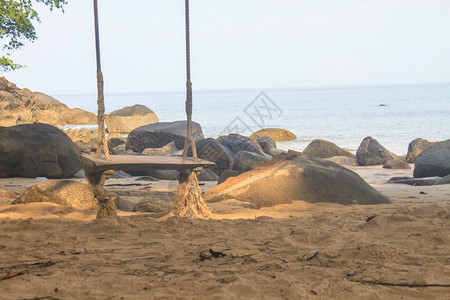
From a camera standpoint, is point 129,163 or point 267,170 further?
point 267,170

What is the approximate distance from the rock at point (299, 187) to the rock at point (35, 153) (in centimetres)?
482

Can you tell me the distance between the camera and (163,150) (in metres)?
16.7

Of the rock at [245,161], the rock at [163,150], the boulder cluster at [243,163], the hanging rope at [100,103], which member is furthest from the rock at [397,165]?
the hanging rope at [100,103]

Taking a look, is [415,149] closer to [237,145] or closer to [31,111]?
[237,145]

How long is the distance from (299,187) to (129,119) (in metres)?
25.1

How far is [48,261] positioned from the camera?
12.5 ft

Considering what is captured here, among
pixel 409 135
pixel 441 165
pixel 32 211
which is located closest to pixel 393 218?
pixel 32 211

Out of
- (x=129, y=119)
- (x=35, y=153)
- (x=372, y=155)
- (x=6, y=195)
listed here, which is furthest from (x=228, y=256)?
(x=129, y=119)

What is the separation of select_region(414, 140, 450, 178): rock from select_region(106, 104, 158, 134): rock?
2137cm

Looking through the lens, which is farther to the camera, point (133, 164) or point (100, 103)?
point (100, 103)

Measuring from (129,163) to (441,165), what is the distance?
8.48 meters

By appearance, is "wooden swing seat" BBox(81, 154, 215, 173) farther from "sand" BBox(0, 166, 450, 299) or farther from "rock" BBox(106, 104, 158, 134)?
"rock" BBox(106, 104, 158, 134)

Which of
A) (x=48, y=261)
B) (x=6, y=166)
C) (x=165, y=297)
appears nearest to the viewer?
(x=165, y=297)

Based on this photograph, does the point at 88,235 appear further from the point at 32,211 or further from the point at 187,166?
the point at 32,211
